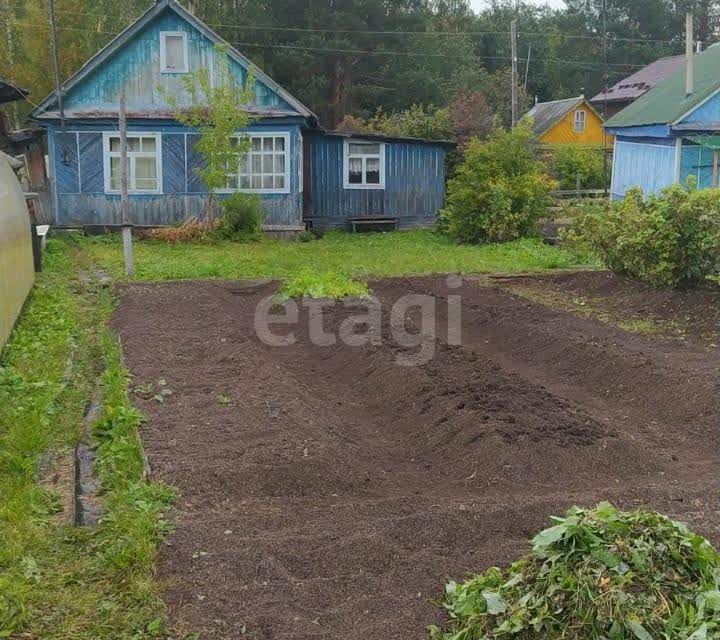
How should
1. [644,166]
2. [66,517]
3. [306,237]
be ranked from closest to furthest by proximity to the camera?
[66,517] < [306,237] < [644,166]

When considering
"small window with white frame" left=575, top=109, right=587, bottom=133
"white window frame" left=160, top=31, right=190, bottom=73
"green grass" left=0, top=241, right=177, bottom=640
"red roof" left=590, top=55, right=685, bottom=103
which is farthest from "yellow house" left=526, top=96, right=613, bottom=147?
"green grass" left=0, top=241, right=177, bottom=640

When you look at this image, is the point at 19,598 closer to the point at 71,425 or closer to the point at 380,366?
the point at 71,425

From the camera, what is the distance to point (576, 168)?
34500mm

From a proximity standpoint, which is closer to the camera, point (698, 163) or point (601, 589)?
point (601, 589)

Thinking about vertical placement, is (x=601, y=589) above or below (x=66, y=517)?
above

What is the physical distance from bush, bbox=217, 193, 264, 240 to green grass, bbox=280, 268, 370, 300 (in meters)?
6.48

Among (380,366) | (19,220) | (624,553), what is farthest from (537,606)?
(19,220)

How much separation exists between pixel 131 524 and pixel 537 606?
2470mm

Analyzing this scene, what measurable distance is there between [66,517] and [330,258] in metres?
12.5

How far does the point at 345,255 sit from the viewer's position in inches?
722

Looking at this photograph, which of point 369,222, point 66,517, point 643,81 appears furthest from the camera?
point 643,81

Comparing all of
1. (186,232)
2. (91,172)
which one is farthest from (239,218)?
(91,172)

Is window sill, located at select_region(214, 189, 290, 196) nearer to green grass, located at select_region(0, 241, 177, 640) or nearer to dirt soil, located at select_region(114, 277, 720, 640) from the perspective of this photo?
dirt soil, located at select_region(114, 277, 720, 640)

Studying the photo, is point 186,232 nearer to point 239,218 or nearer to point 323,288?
point 239,218
